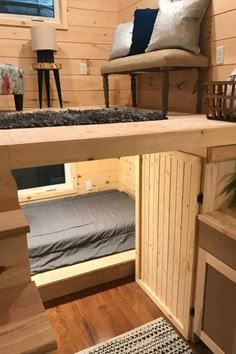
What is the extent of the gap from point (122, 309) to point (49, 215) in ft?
3.91

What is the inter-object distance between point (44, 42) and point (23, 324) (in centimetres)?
255

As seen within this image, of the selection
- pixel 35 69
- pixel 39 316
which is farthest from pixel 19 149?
pixel 35 69

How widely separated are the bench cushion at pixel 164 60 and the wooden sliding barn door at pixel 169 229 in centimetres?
62

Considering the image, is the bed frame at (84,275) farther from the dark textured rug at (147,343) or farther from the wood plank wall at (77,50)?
the wood plank wall at (77,50)

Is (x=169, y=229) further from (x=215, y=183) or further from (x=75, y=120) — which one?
(x=75, y=120)

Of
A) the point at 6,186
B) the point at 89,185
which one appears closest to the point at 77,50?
the point at 89,185

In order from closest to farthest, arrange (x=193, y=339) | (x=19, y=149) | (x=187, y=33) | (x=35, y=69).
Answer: (x=19, y=149) → (x=193, y=339) → (x=187, y=33) → (x=35, y=69)

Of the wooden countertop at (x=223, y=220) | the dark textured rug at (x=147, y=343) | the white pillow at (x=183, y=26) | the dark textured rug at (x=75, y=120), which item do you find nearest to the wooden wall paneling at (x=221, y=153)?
the wooden countertop at (x=223, y=220)

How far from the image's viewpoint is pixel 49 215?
9.63ft

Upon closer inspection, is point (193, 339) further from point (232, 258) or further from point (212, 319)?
point (232, 258)

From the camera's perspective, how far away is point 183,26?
6.65ft

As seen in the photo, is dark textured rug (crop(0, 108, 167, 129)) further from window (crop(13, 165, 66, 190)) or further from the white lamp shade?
window (crop(13, 165, 66, 190))

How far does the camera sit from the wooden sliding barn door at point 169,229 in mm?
1729

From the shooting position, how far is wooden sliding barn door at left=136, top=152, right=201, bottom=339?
1729 mm
